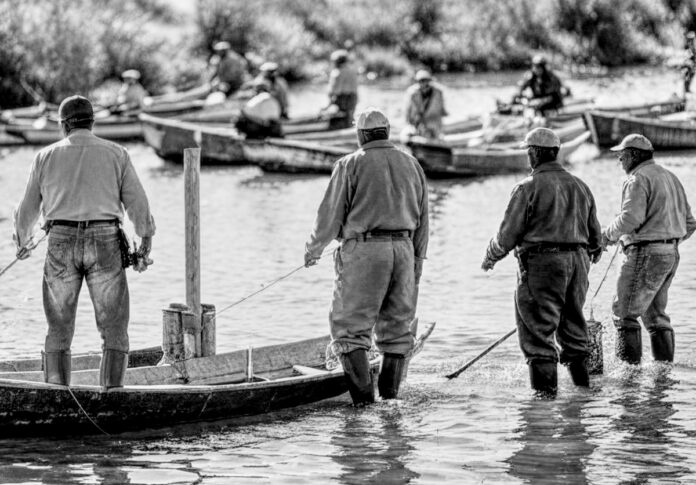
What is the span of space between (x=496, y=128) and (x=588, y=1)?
21.7 meters

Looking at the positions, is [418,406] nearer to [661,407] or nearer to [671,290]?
[661,407]

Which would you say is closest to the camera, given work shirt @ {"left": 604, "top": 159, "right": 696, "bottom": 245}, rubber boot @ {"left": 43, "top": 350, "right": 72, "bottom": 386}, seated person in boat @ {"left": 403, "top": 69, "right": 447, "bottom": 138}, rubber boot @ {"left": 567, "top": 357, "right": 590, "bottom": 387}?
rubber boot @ {"left": 43, "top": 350, "right": 72, "bottom": 386}

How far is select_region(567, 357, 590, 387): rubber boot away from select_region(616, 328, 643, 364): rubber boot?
583mm

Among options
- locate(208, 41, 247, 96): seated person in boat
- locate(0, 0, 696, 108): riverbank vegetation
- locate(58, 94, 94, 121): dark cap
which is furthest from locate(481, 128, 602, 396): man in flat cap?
locate(0, 0, 696, 108): riverbank vegetation

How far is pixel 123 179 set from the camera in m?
8.38

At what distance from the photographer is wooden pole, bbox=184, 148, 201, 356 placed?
946cm

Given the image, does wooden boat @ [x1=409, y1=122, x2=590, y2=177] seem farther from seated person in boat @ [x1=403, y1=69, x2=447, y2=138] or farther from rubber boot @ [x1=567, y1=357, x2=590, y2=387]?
rubber boot @ [x1=567, y1=357, x2=590, y2=387]

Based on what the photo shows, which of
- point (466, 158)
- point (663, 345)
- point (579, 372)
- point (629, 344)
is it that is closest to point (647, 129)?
point (466, 158)

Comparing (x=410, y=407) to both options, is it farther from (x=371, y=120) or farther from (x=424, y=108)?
(x=424, y=108)

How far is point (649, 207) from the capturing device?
9820 mm

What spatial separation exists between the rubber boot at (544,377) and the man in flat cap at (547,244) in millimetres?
26

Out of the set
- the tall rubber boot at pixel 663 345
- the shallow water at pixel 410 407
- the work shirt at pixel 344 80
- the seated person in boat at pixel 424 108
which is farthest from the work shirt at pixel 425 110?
the tall rubber boot at pixel 663 345

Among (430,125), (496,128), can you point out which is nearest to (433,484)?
(430,125)

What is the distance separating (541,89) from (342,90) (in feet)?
11.8
